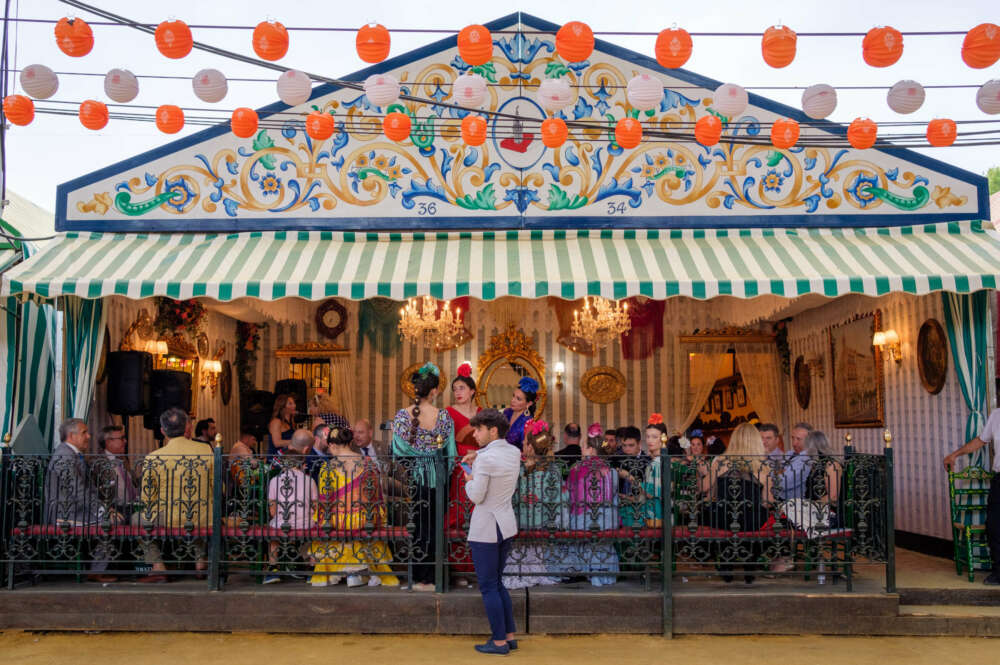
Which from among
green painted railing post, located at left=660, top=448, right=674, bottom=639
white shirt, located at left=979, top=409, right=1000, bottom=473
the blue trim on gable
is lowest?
green painted railing post, located at left=660, top=448, right=674, bottom=639

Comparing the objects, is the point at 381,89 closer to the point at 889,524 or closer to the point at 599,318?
the point at 599,318

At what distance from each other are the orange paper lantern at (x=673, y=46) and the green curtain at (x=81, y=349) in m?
5.10

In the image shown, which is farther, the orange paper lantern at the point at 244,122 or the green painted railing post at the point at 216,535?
the orange paper lantern at the point at 244,122

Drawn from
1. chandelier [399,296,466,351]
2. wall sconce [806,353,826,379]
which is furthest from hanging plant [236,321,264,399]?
wall sconce [806,353,826,379]

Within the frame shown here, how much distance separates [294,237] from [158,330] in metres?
2.64

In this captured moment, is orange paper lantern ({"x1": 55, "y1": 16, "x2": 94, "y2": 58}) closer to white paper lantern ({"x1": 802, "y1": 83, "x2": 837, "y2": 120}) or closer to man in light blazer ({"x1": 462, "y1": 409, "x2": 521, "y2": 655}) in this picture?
man in light blazer ({"x1": 462, "y1": 409, "x2": 521, "y2": 655})

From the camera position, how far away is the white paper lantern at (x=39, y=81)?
666 centimetres

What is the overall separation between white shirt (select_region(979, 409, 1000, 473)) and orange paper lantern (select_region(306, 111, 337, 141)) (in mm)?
5793

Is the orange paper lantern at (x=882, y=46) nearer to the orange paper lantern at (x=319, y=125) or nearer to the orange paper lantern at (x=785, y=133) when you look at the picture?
the orange paper lantern at (x=785, y=133)

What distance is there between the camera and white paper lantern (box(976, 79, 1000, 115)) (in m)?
6.77

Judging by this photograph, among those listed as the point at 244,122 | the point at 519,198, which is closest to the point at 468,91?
the point at 519,198

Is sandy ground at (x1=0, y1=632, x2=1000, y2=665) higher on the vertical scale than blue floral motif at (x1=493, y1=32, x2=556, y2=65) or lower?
lower

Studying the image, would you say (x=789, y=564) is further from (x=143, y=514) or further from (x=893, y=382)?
(x=143, y=514)

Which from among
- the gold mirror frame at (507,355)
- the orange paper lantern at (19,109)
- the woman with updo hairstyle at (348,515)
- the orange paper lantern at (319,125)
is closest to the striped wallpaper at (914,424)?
the gold mirror frame at (507,355)
